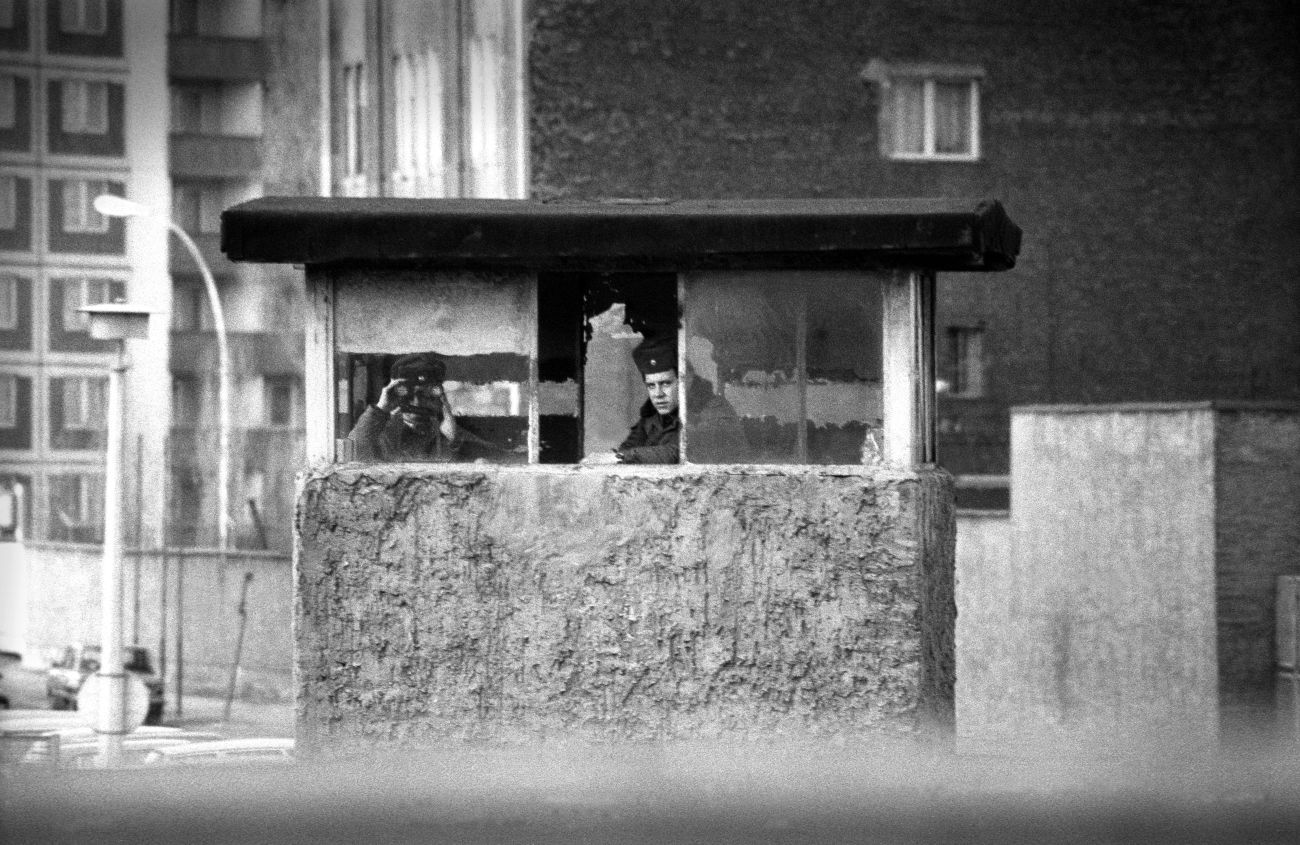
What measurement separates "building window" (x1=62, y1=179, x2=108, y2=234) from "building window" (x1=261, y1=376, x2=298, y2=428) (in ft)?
22.6

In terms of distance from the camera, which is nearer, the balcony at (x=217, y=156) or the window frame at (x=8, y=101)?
the window frame at (x=8, y=101)

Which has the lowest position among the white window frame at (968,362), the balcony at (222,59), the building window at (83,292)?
the white window frame at (968,362)

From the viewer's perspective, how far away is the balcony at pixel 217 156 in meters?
69.1

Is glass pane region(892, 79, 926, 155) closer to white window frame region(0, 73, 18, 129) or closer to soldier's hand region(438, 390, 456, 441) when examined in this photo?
soldier's hand region(438, 390, 456, 441)

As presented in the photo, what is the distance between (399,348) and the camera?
7238mm

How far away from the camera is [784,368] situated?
23.7 feet

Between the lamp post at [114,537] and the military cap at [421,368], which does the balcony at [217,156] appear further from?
the military cap at [421,368]

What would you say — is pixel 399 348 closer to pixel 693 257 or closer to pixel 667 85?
pixel 693 257

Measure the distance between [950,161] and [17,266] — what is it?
44.1 metres

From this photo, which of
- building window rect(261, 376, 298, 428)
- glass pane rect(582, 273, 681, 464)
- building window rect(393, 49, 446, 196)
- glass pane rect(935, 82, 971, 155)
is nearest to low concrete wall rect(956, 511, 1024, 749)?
glass pane rect(935, 82, 971, 155)

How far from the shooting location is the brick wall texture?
30.2 meters

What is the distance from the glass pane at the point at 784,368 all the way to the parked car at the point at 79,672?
24914mm

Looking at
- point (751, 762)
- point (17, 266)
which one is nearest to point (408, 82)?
point (751, 762)

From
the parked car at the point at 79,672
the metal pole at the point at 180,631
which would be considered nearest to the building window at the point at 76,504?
the parked car at the point at 79,672
